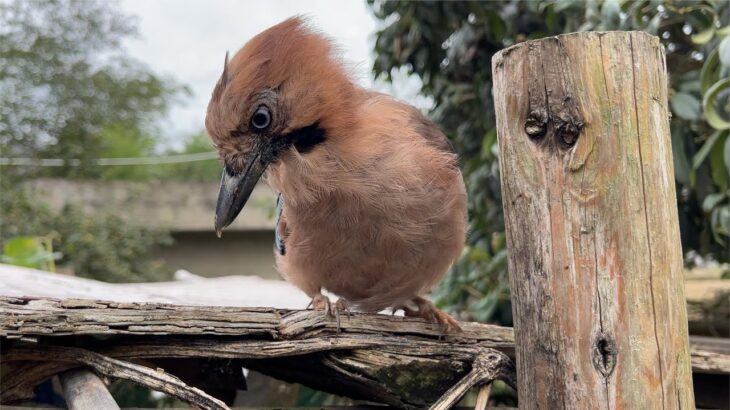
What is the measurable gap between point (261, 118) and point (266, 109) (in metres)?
0.03

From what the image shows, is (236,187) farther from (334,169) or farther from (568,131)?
(568,131)

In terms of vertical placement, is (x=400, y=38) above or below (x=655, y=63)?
above

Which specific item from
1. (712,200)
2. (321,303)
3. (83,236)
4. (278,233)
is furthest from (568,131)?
(83,236)

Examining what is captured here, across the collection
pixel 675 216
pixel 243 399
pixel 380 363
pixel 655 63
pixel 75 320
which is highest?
pixel 655 63

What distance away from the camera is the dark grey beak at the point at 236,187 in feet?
7.29

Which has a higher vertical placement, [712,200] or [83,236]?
[83,236]

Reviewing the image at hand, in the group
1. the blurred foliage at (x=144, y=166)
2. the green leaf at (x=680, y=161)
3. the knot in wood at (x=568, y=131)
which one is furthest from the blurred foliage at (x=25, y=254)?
the blurred foliage at (x=144, y=166)

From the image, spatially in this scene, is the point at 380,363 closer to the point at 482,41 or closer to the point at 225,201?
the point at 225,201

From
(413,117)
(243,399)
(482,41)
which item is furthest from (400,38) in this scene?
(243,399)

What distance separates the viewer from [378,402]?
94.8 inches

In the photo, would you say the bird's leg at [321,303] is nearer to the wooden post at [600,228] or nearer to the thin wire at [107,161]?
the wooden post at [600,228]

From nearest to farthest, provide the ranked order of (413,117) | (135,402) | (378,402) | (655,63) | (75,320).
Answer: (655,63), (75,320), (378,402), (413,117), (135,402)

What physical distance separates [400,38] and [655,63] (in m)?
2.64

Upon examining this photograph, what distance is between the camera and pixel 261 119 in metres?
2.18
